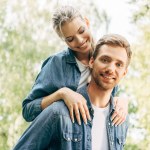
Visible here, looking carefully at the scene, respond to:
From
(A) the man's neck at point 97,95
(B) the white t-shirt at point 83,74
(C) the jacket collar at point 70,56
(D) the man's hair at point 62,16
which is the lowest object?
Result: (A) the man's neck at point 97,95

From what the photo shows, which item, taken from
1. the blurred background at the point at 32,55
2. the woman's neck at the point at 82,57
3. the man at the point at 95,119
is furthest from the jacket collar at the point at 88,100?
the blurred background at the point at 32,55

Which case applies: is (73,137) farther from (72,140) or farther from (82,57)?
(82,57)

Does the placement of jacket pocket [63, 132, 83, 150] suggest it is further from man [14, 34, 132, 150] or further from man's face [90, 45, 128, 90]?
man's face [90, 45, 128, 90]

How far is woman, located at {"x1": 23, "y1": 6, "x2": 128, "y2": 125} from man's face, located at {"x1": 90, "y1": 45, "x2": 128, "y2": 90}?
0.14m

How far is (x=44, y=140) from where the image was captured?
1.79 meters

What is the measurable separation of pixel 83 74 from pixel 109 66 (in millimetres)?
303

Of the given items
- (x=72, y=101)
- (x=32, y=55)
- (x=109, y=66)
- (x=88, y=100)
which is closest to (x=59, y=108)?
(x=72, y=101)

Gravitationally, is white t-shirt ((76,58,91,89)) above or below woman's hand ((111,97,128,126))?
above

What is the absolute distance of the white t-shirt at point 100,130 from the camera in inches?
73.9

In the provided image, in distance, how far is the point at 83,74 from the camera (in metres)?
2.13

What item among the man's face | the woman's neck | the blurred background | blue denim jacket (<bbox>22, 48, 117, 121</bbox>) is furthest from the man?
the blurred background

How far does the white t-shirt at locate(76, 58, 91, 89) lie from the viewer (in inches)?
82.2

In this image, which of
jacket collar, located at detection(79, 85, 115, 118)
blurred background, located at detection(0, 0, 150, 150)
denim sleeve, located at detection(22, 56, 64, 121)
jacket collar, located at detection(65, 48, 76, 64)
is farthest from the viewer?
blurred background, located at detection(0, 0, 150, 150)

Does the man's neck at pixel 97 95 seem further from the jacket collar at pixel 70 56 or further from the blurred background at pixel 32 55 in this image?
the blurred background at pixel 32 55
